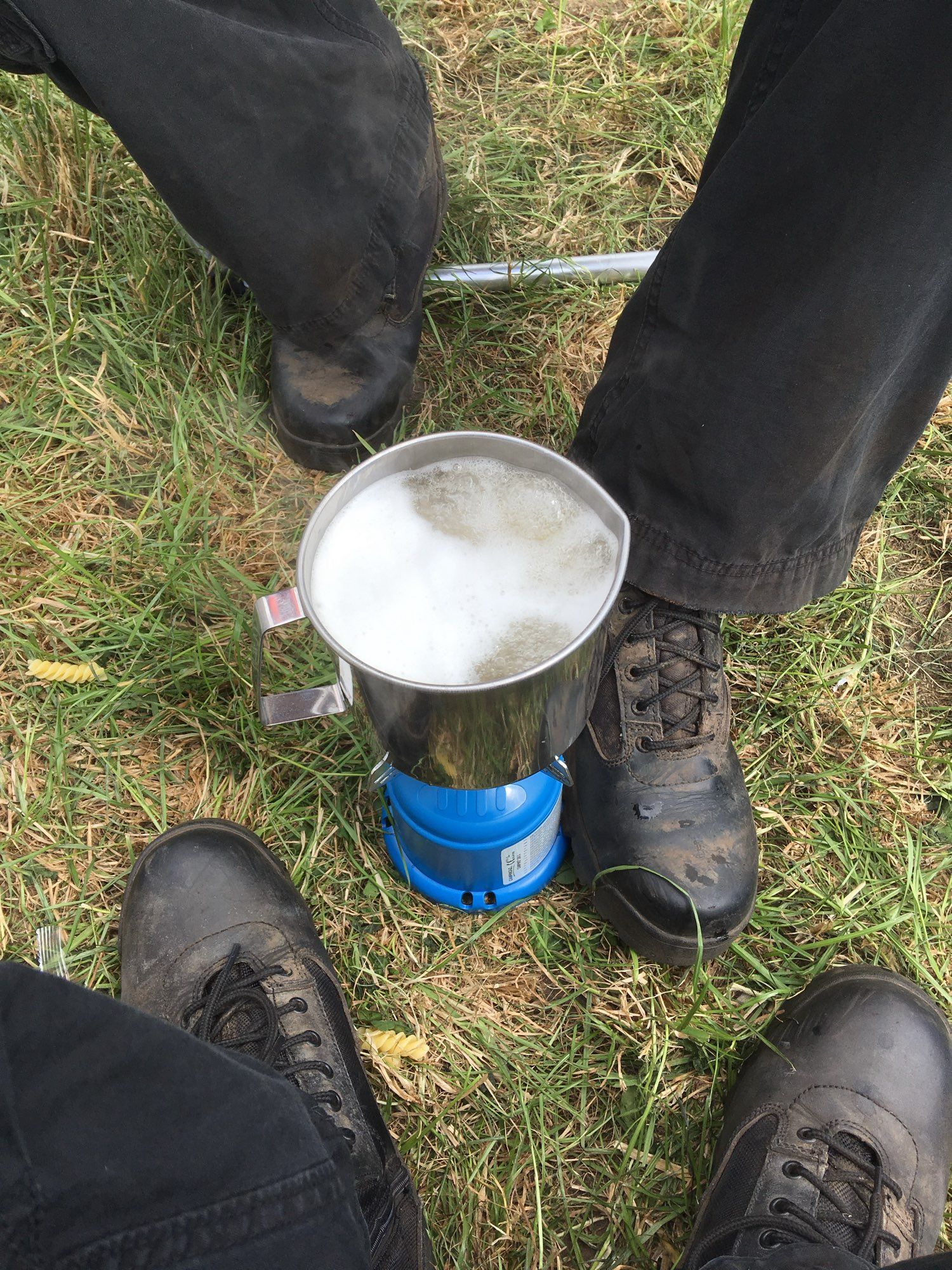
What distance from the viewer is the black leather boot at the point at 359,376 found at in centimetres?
182

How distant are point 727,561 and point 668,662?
0.25 m

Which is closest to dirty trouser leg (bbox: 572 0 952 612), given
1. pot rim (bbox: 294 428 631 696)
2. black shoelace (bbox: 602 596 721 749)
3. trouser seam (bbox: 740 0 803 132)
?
trouser seam (bbox: 740 0 803 132)

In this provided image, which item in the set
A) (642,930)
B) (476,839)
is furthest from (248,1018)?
(642,930)

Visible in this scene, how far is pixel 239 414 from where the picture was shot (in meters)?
1.96

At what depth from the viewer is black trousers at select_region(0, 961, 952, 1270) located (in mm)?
731

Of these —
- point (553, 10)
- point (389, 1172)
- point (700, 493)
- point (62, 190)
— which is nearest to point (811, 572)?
point (700, 493)

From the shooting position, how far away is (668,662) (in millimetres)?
1502

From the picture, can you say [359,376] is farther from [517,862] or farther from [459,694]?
[459,694]

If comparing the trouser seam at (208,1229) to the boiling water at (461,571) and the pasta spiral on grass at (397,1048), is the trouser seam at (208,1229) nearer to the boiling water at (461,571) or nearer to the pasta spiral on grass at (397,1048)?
the boiling water at (461,571)

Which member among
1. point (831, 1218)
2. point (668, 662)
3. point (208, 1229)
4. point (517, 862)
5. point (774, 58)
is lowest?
point (831, 1218)

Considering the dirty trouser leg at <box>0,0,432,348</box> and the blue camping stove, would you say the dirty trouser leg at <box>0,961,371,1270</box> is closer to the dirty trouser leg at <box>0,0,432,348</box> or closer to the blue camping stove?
the blue camping stove

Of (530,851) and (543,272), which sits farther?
(543,272)

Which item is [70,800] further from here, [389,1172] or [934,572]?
[934,572]

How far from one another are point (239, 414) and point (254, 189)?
1.82 ft
